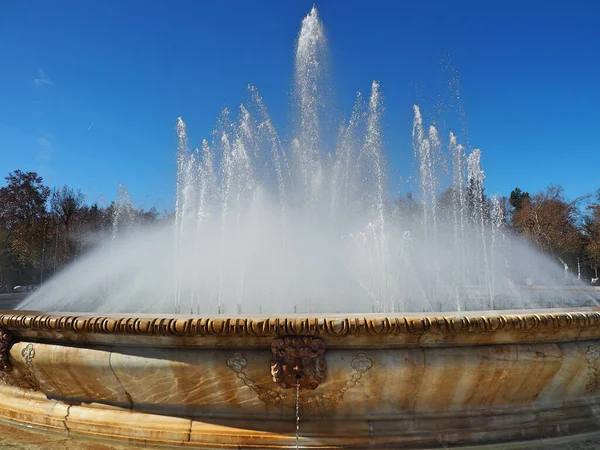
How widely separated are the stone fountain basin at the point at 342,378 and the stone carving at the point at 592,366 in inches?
0.5

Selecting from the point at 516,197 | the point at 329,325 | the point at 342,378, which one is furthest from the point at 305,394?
the point at 516,197

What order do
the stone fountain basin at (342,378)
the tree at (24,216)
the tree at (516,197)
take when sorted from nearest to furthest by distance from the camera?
the stone fountain basin at (342,378) → the tree at (24,216) → the tree at (516,197)

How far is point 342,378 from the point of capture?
3.91 metres

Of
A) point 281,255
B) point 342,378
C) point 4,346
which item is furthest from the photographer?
point 281,255

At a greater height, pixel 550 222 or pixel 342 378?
pixel 550 222

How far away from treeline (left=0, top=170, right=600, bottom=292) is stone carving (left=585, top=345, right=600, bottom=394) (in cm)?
2619

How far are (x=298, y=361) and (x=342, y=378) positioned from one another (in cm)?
42

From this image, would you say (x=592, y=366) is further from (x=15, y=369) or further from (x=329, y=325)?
(x=15, y=369)

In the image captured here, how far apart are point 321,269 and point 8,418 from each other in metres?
8.62

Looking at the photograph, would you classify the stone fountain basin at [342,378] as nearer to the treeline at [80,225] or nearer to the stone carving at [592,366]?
the stone carving at [592,366]

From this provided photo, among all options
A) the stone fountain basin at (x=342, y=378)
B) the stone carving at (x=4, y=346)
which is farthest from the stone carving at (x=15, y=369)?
the stone fountain basin at (x=342, y=378)

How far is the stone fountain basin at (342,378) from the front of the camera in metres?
3.87

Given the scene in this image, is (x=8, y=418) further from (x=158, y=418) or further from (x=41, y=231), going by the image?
(x=41, y=231)

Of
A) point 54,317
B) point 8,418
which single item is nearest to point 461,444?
point 54,317
